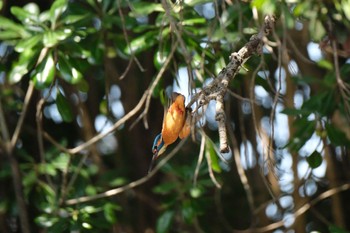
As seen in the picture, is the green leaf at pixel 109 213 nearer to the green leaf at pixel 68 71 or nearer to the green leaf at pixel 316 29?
the green leaf at pixel 68 71

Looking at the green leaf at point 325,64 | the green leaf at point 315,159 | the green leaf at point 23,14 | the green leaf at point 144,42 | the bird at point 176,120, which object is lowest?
the green leaf at point 315,159

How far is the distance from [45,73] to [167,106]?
846mm

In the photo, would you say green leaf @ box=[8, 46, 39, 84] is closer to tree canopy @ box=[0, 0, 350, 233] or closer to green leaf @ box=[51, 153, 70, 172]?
tree canopy @ box=[0, 0, 350, 233]

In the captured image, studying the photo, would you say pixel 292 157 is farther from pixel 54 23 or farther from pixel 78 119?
pixel 54 23

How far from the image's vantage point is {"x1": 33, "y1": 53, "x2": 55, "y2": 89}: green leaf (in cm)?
251

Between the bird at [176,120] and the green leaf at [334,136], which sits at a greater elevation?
the bird at [176,120]

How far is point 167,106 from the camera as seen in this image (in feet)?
5.82

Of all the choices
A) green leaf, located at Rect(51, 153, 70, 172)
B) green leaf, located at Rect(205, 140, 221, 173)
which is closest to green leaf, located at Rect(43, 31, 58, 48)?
green leaf, located at Rect(205, 140, 221, 173)

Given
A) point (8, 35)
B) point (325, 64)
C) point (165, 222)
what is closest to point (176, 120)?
point (8, 35)

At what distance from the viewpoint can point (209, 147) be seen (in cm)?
245

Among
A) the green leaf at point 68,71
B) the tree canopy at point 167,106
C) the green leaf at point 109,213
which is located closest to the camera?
the tree canopy at point 167,106

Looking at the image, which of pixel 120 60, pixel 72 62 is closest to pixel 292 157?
pixel 120 60

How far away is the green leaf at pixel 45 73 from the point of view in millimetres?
2507

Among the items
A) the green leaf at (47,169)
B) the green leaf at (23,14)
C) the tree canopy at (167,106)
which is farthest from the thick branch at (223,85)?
the green leaf at (47,169)
